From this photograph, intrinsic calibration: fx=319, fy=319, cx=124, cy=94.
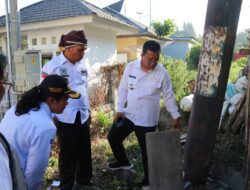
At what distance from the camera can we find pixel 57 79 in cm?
243

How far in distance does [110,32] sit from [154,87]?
6.75 metres

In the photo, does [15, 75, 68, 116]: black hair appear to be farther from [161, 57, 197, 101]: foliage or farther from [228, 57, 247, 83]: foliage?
[161, 57, 197, 101]: foliage

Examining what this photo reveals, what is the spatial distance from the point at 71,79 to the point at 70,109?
346mm

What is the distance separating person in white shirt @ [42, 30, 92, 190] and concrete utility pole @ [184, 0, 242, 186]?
127cm

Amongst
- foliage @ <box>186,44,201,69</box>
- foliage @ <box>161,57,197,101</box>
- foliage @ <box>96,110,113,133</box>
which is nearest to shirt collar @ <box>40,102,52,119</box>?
foliage @ <box>96,110,113,133</box>

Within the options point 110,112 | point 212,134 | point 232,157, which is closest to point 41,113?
point 212,134

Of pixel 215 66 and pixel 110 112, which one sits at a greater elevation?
pixel 215 66

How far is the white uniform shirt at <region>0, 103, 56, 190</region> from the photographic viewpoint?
212 centimetres

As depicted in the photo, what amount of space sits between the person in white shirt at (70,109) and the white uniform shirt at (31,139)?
51.2 inches

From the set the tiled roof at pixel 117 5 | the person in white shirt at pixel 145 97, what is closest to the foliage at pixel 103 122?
the person in white shirt at pixel 145 97

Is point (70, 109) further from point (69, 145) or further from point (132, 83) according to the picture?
point (132, 83)

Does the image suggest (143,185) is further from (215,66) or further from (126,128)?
(215,66)

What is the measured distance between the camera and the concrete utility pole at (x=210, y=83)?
3.25 metres

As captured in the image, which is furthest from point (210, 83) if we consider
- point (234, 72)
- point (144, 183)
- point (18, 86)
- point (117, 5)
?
point (117, 5)
